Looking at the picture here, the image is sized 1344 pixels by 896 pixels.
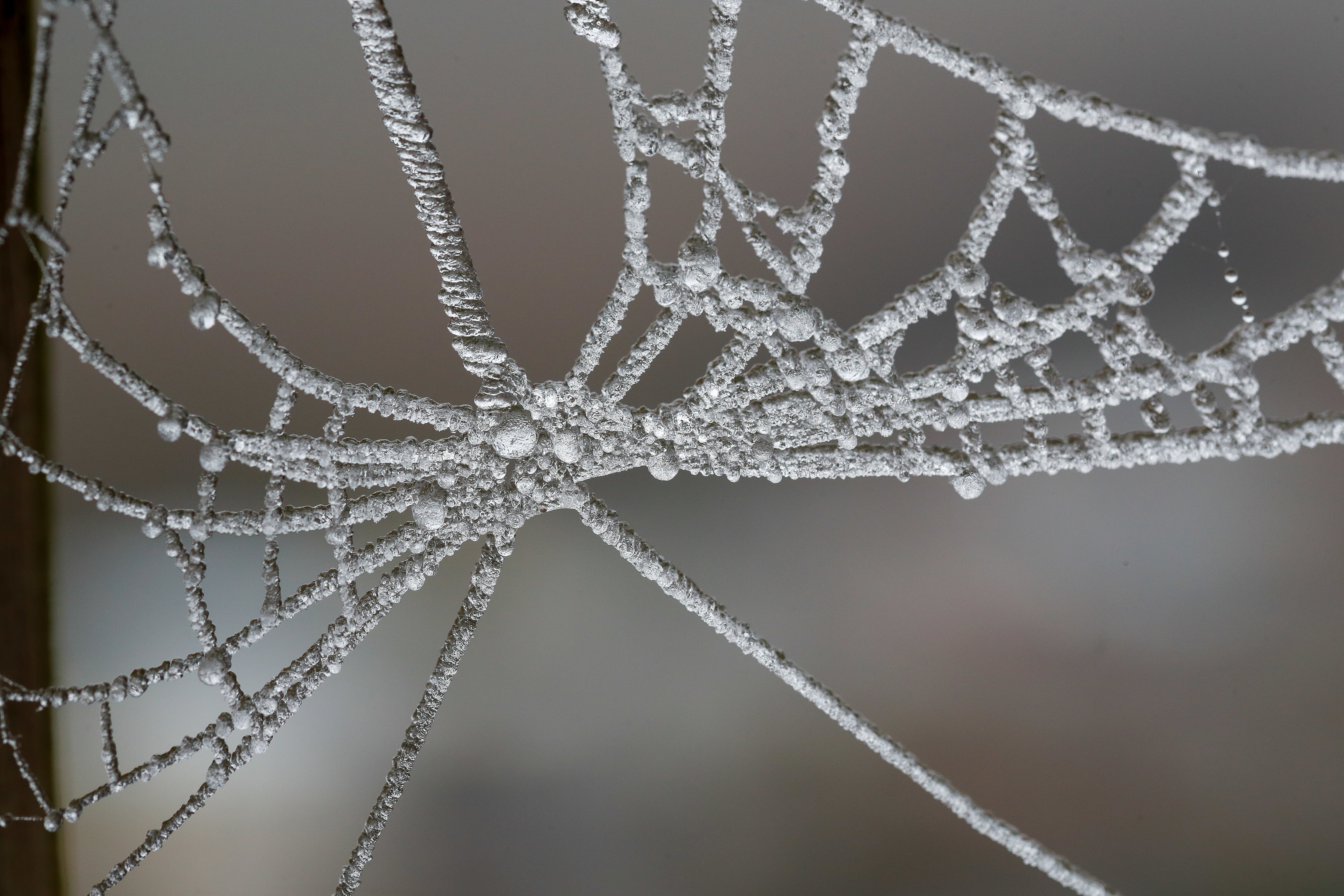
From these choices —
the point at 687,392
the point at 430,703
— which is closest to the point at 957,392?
the point at 687,392

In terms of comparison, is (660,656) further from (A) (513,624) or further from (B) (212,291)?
(B) (212,291)

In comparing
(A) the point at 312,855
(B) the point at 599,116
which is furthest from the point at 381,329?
(A) the point at 312,855

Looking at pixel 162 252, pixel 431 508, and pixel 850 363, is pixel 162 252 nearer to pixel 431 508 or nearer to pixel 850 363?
pixel 431 508

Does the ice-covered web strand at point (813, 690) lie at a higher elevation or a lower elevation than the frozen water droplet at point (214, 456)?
higher

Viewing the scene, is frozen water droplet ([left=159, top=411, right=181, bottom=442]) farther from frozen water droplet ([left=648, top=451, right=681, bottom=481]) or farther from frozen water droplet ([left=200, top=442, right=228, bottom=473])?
frozen water droplet ([left=648, top=451, right=681, bottom=481])

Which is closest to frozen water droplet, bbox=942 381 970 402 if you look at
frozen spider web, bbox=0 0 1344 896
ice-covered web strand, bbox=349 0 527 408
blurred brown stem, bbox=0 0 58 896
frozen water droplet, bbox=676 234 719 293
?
frozen spider web, bbox=0 0 1344 896

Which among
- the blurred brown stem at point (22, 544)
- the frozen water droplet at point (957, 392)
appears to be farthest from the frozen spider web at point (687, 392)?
the blurred brown stem at point (22, 544)

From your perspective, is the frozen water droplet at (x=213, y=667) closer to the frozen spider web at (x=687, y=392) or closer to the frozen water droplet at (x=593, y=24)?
the frozen spider web at (x=687, y=392)
